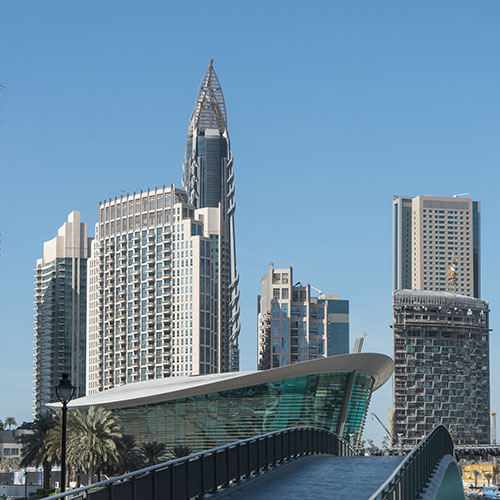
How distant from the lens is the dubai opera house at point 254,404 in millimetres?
108250

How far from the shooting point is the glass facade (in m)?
109

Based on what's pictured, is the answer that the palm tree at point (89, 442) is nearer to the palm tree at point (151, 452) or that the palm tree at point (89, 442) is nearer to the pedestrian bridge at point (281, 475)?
the palm tree at point (151, 452)

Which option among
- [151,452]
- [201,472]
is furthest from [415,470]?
[151,452]

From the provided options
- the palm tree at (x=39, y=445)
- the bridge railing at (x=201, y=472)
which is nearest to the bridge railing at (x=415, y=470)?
the bridge railing at (x=201, y=472)

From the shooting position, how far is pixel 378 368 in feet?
377

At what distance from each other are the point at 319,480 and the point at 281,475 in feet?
5.58

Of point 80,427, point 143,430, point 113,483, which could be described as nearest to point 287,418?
point 143,430

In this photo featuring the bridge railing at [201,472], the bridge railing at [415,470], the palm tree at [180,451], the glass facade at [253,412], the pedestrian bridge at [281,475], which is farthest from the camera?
the glass facade at [253,412]

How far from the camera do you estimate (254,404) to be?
110 meters

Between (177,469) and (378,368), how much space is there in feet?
309

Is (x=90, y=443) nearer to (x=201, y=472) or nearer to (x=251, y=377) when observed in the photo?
(x=251, y=377)

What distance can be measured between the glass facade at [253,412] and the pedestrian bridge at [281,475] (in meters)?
72.2

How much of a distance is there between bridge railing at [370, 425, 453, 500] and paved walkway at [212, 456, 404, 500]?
108 cm

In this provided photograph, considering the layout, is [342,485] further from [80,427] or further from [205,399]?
[205,399]
